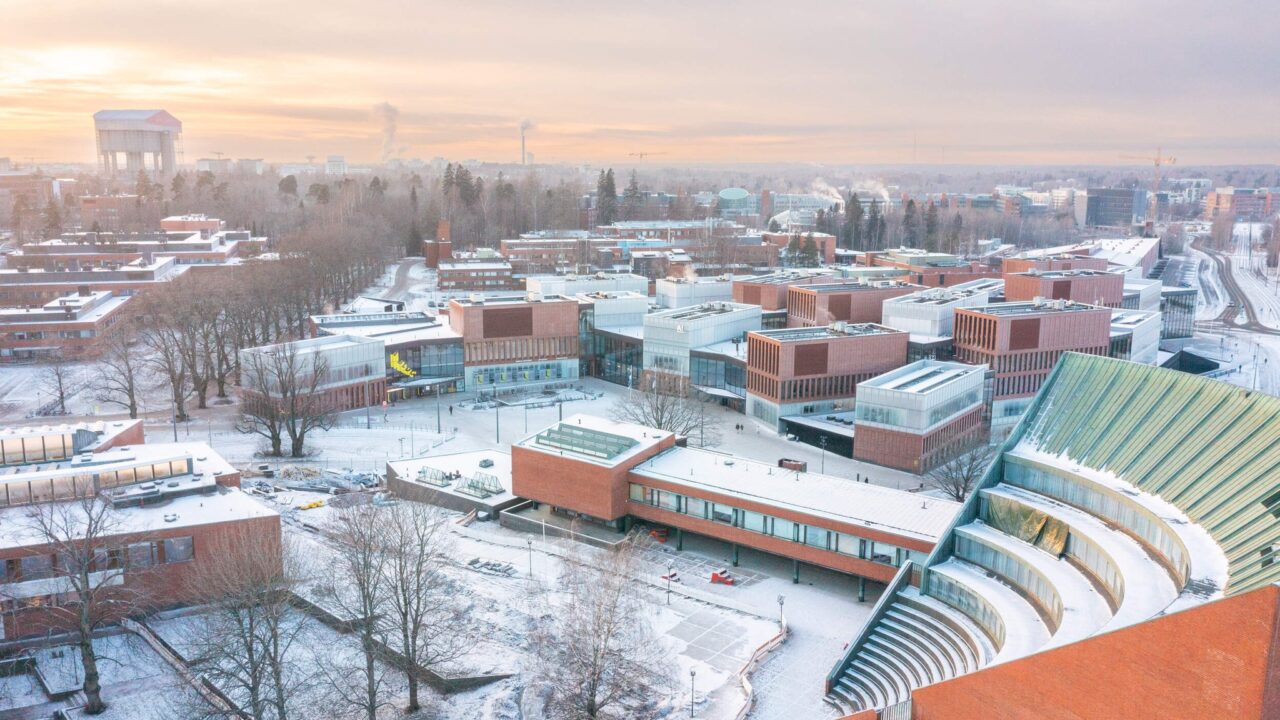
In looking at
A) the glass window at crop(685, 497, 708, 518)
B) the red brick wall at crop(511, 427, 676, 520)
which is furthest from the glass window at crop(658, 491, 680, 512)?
the red brick wall at crop(511, 427, 676, 520)

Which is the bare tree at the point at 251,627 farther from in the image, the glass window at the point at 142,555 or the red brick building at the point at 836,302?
the red brick building at the point at 836,302

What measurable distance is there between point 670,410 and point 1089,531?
96.7 feet

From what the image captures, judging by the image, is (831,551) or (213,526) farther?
(831,551)

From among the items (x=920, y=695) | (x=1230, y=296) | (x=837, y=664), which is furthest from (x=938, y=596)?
(x=1230, y=296)

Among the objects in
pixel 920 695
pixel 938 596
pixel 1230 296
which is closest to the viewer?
pixel 920 695

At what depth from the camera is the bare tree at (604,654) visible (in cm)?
2691

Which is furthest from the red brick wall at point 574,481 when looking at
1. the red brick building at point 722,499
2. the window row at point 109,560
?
the window row at point 109,560

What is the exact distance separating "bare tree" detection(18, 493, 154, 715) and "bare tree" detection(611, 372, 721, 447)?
1054 inches

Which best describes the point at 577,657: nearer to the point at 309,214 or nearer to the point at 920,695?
the point at 920,695

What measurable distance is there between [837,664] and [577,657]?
7868 mm

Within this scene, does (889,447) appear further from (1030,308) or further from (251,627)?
(251,627)

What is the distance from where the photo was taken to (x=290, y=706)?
27.7 m

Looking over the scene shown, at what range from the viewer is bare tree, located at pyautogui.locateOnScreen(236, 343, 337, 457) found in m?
53.3

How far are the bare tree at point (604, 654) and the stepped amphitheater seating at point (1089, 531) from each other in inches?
221
